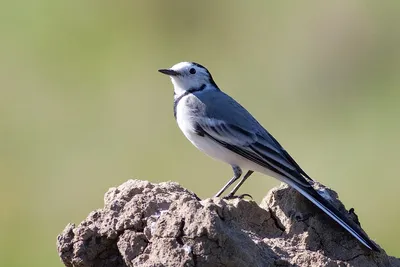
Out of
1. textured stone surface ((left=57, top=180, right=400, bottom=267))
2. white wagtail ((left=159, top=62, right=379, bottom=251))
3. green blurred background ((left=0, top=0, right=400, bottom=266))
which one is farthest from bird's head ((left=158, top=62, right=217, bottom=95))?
green blurred background ((left=0, top=0, right=400, bottom=266))

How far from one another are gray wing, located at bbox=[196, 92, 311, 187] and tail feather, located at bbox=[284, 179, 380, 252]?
0.80 meters

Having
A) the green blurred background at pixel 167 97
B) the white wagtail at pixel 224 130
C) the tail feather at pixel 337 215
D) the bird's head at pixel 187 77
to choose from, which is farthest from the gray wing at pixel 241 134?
the green blurred background at pixel 167 97

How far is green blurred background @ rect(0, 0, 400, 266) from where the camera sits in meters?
15.3

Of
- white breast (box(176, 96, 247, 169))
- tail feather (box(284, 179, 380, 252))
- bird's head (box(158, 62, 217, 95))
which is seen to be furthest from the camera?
bird's head (box(158, 62, 217, 95))

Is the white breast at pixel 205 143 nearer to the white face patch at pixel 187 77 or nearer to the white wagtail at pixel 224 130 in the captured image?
the white wagtail at pixel 224 130

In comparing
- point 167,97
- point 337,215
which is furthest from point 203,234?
point 167,97

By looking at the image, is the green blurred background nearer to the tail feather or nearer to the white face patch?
the white face patch

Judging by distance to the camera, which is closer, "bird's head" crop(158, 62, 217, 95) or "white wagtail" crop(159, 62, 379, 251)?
"white wagtail" crop(159, 62, 379, 251)

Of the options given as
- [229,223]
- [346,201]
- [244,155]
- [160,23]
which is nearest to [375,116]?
[346,201]

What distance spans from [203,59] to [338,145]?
2.93m

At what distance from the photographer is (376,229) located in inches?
553

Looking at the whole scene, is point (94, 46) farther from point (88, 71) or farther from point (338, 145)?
point (338, 145)

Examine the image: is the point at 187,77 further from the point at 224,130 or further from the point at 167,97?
the point at 167,97

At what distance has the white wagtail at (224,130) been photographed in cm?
868
